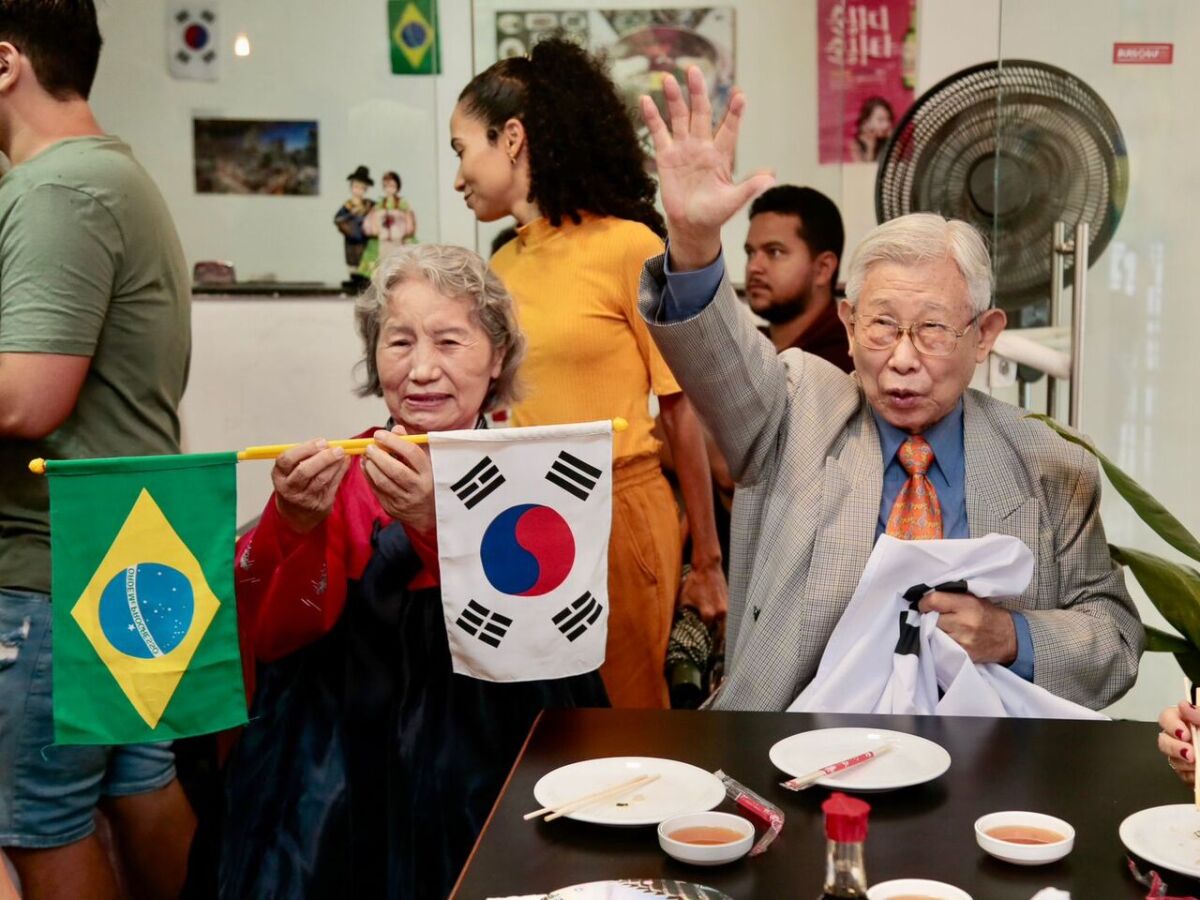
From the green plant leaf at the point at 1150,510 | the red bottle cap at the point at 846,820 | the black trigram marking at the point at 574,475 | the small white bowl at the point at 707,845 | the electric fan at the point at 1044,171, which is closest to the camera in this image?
the red bottle cap at the point at 846,820

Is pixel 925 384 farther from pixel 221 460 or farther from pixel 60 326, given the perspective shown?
pixel 60 326

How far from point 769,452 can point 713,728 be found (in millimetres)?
644

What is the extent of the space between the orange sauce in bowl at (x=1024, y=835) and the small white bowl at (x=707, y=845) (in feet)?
0.80

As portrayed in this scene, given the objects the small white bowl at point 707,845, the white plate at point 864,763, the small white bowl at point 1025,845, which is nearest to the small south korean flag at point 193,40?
the white plate at point 864,763

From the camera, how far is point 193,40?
160 inches

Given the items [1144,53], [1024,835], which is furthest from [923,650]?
[1144,53]

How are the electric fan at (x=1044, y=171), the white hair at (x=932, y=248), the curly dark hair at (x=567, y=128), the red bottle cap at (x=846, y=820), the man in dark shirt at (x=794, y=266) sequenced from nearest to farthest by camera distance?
1. the red bottle cap at (x=846, y=820)
2. the white hair at (x=932, y=248)
3. the curly dark hair at (x=567, y=128)
4. the electric fan at (x=1044, y=171)
5. the man in dark shirt at (x=794, y=266)

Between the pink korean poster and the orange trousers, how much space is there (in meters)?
2.20

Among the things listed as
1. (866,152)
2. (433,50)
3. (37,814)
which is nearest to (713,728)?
(37,814)

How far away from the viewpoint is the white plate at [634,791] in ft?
4.60

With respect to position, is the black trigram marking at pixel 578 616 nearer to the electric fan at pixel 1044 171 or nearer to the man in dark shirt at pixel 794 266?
the electric fan at pixel 1044 171

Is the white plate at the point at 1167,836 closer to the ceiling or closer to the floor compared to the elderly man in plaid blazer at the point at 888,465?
closer to the floor

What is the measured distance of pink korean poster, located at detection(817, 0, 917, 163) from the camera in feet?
15.0

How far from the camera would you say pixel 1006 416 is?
7.34 ft
